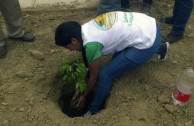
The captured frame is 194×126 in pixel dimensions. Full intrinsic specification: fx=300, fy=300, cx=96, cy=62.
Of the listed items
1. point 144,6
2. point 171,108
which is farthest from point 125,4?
point 171,108

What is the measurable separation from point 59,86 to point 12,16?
1.09m

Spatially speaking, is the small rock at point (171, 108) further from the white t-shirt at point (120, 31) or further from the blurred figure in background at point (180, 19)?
the blurred figure in background at point (180, 19)

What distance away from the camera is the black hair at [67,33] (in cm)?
282

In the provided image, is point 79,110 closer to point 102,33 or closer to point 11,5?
point 102,33

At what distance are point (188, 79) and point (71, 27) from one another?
48.8 inches

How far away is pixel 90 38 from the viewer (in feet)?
9.59

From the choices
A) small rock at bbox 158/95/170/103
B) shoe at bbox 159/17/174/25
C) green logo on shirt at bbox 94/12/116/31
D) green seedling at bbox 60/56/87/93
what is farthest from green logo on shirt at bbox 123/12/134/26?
shoe at bbox 159/17/174/25

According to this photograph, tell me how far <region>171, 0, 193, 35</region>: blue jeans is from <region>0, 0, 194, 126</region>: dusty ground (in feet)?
0.61

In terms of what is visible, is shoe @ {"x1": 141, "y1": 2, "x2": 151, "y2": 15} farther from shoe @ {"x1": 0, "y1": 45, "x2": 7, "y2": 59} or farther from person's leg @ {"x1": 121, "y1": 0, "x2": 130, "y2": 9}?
shoe @ {"x1": 0, "y1": 45, "x2": 7, "y2": 59}

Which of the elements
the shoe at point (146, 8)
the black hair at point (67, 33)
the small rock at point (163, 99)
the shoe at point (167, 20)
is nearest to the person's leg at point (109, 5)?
the shoe at point (146, 8)

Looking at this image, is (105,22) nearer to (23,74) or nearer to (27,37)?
(23,74)

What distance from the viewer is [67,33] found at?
2828mm

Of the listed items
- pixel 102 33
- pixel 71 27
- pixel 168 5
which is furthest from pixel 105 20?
pixel 168 5

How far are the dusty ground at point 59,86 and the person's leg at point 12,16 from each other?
15 cm
